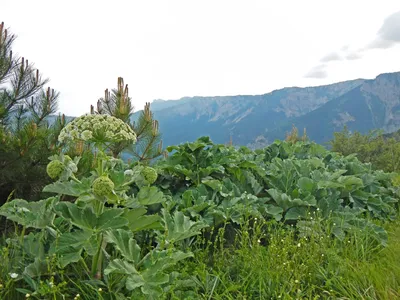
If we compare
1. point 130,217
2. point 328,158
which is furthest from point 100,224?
point 328,158

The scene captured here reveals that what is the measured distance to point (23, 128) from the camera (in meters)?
4.50

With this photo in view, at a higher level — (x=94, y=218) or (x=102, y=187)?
(x=102, y=187)

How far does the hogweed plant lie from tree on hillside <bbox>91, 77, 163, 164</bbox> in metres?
4.23

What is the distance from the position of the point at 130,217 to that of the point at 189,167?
75.6 inches

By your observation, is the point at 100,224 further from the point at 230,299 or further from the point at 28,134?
the point at 28,134

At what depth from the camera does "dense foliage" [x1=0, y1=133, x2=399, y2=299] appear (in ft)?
7.25

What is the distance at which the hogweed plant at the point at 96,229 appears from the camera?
215 centimetres

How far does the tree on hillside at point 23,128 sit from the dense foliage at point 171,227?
116 centimetres

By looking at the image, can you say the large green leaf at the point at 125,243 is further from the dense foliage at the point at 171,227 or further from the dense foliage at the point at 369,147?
the dense foliage at the point at 369,147

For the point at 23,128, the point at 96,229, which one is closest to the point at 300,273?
the point at 96,229

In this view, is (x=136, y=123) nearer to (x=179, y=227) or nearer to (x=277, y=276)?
(x=179, y=227)

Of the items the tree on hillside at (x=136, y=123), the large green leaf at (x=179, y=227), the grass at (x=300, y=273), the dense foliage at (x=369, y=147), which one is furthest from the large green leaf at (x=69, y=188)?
the dense foliage at (x=369, y=147)

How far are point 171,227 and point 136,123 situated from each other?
206 inches

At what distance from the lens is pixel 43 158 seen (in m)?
4.77
